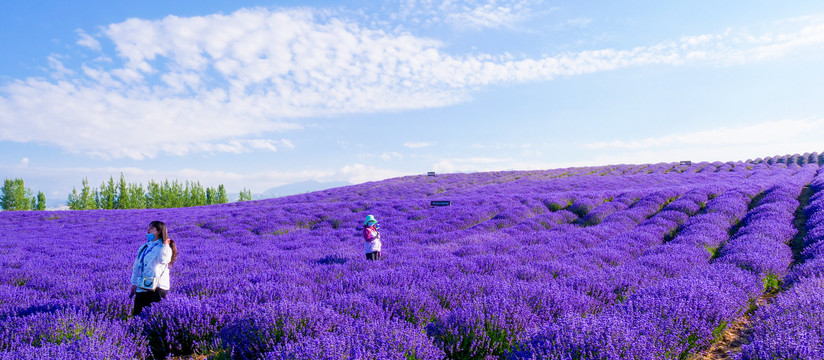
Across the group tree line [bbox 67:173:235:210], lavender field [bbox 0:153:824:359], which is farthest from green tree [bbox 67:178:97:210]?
lavender field [bbox 0:153:824:359]

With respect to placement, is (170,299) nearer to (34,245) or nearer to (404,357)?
(404,357)

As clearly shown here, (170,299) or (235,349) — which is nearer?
(235,349)

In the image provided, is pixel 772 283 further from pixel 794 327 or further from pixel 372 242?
pixel 372 242

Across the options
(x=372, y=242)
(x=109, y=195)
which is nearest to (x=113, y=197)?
(x=109, y=195)

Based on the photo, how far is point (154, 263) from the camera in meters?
4.65

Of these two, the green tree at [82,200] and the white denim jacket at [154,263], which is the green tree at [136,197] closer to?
the green tree at [82,200]

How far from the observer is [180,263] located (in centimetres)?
768

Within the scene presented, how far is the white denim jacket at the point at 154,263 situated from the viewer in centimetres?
461

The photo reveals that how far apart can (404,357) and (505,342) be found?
106 centimetres

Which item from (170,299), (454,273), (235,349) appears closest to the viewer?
(235,349)

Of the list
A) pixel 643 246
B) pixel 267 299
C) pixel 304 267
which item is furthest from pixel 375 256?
pixel 643 246

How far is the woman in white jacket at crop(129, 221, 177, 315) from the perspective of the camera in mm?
4570

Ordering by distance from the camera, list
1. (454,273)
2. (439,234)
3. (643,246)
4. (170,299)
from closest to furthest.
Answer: (170,299) < (454,273) < (643,246) < (439,234)

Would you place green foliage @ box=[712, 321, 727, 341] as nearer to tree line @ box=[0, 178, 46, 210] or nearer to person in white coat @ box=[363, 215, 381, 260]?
person in white coat @ box=[363, 215, 381, 260]
